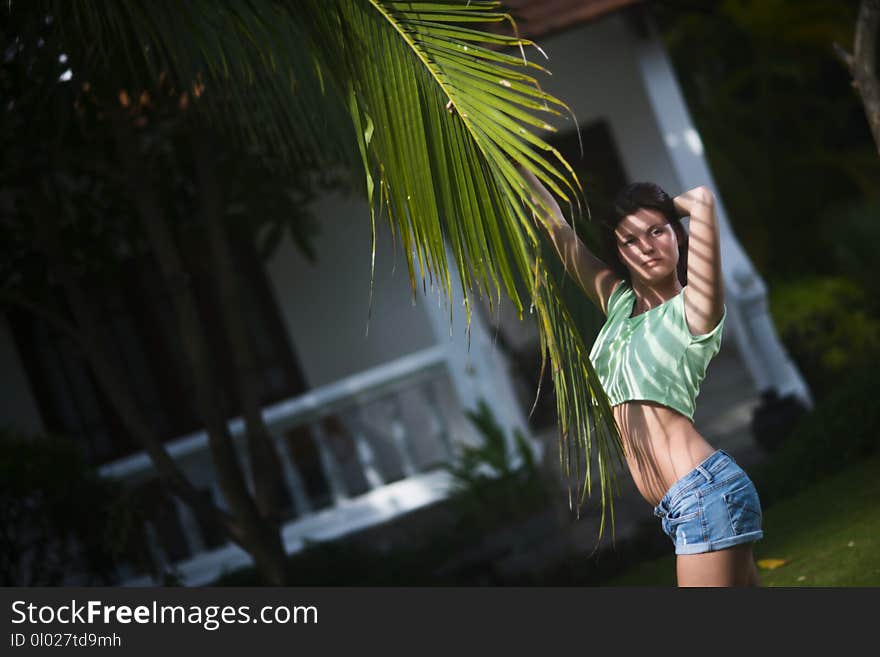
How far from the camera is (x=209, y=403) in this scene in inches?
247

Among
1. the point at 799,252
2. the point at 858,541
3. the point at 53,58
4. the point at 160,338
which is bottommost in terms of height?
the point at 858,541

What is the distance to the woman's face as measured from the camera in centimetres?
317

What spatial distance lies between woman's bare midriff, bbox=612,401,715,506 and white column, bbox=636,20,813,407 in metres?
4.48

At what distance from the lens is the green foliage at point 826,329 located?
7.68m

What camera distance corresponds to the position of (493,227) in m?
2.87

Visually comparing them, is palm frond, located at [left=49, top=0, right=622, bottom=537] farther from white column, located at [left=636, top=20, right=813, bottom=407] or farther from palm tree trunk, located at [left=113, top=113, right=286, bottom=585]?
white column, located at [left=636, top=20, right=813, bottom=407]

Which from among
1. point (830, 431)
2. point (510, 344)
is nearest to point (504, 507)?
point (830, 431)

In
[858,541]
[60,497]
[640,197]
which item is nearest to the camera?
[640,197]

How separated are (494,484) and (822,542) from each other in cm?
360

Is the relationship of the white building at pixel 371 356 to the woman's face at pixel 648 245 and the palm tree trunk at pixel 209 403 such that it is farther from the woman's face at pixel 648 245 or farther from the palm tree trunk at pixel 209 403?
the woman's face at pixel 648 245

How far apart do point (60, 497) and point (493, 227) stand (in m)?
5.12

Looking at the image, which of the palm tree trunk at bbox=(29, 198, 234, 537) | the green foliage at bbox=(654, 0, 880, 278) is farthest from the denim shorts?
the green foliage at bbox=(654, 0, 880, 278)

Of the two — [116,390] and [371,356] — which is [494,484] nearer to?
[371,356]

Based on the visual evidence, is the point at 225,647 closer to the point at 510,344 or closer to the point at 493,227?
the point at 493,227
